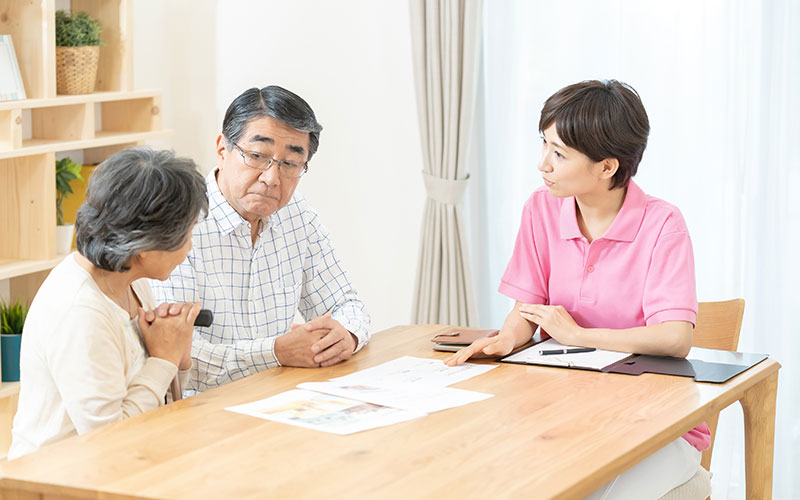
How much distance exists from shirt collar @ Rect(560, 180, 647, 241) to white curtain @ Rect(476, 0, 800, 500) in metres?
1.03

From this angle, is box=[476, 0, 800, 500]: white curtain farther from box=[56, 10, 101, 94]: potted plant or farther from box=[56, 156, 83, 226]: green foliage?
box=[56, 156, 83, 226]: green foliage

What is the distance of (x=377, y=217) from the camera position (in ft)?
13.0

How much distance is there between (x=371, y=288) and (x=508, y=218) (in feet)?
2.09

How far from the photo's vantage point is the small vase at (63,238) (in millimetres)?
3418

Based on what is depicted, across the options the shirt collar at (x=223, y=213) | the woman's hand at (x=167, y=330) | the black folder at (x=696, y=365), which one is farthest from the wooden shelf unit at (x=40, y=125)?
the black folder at (x=696, y=365)

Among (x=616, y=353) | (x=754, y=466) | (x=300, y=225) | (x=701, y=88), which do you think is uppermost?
(x=701, y=88)

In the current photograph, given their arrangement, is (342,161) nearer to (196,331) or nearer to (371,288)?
(371,288)

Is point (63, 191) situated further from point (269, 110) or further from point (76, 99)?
point (269, 110)

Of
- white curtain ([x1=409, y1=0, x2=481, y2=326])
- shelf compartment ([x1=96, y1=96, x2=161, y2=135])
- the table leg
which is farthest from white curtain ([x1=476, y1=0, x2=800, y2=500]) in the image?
shelf compartment ([x1=96, y1=96, x2=161, y2=135])

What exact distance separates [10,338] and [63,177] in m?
0.57

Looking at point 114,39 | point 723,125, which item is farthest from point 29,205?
point 723,125

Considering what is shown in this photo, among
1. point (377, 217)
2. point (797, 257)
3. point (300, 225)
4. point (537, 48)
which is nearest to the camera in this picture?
point (300, 225)

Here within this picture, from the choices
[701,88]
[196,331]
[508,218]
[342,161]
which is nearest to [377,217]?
[342,161]

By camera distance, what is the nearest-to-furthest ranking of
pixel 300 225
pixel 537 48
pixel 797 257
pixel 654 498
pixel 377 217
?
pixel 654 498 < pixel 300 225 < pixel 797 257 < pixel 537 48 < pixel 377 217
